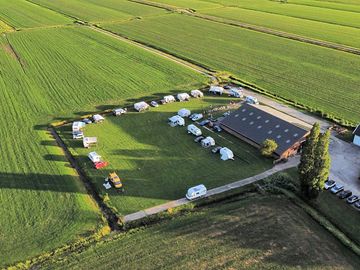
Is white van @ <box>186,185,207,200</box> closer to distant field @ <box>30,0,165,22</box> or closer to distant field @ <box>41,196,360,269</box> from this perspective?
distant field @ <box>41,196,360,269</box>

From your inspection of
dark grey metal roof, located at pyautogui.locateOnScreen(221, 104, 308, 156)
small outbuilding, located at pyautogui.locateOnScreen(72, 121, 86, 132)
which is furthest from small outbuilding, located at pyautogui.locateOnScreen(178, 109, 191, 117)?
small outbuilding, located at pyautogui.locateOnScreen(72, 121, 86, 132)

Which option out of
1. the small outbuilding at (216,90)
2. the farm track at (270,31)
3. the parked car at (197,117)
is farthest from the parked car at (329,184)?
the farm track at (270,31)

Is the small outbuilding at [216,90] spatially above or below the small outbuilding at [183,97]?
above

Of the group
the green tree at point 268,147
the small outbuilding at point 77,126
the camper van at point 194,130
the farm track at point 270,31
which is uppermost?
the farm track at point 270,31

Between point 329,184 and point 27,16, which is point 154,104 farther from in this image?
point 27,16

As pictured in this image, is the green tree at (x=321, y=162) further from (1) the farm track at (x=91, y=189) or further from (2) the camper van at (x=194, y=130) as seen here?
(1) the farm track at (x=91, y=189)

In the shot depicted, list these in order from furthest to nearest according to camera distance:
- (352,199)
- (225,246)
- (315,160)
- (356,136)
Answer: (356,136) < (352,199) < (315,160) < (225,246)

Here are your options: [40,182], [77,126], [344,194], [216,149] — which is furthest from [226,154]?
[40,182]
